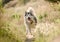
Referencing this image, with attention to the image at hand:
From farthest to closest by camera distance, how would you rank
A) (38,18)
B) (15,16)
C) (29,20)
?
1. (15,16)
2. (38,18)
3. (29,20)

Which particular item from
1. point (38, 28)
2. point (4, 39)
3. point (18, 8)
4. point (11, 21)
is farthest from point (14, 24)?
point (18, 8)

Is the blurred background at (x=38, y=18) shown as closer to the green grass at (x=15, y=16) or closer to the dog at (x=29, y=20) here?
the green grass at (x=15, y=16)

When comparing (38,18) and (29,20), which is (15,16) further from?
(29,20)

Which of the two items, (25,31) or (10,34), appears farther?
(25,31)

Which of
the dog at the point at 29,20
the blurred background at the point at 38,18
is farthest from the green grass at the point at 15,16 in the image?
the dog at the point at 29,20

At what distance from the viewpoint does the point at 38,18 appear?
30.4ft

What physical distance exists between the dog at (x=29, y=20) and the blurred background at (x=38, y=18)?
0.15 m

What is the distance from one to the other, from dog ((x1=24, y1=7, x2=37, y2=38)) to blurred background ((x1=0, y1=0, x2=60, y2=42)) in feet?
0.50

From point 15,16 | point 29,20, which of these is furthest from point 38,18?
point 29,20

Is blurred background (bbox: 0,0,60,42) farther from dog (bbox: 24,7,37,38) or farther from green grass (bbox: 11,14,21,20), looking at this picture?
dog (bbox: 24,7,37,38)

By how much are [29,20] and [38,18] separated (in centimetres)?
123

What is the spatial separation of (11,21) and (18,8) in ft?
6.05

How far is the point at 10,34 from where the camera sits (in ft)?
25.3

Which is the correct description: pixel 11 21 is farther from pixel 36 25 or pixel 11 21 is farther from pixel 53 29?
pixel 53 29
